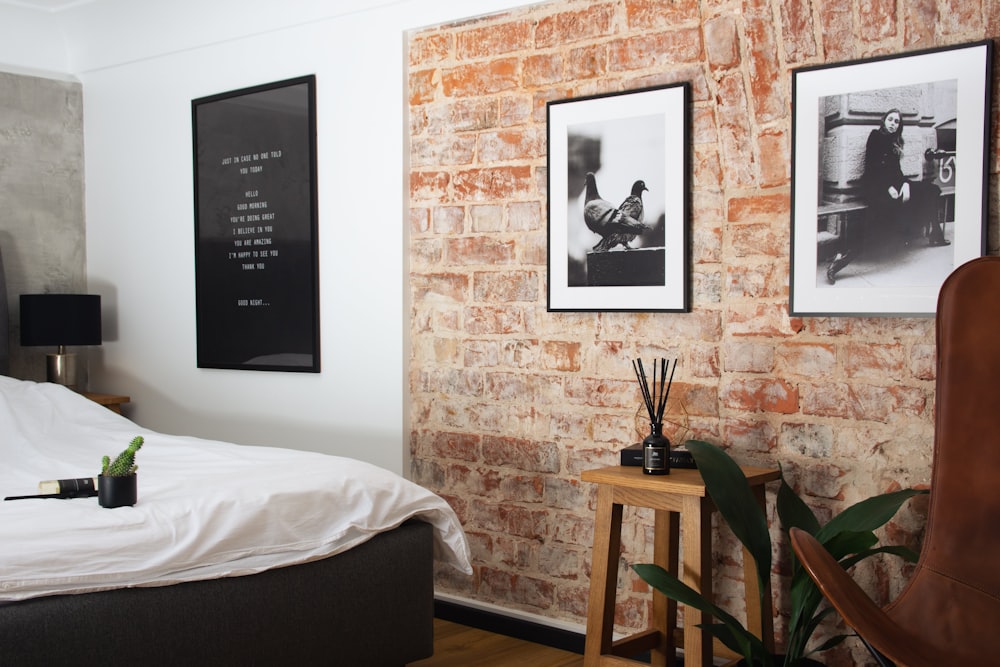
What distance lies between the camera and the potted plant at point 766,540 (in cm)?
249

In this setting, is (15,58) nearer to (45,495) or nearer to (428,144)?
(428,144)

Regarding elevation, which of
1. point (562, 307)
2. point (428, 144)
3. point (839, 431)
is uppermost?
point (428, 144)

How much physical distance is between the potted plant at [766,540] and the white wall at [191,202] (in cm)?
155

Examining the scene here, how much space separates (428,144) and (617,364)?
1.15 metres

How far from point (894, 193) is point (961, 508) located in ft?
3.05

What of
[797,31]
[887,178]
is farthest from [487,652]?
[797,31]

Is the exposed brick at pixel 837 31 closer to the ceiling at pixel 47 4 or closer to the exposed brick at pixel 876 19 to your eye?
the exposed brick at pixel 876 19

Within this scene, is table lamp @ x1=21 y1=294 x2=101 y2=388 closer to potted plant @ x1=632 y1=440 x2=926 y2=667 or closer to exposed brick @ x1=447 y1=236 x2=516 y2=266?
exposed brick @ x1=447 y1=236 x2=516 y2=266

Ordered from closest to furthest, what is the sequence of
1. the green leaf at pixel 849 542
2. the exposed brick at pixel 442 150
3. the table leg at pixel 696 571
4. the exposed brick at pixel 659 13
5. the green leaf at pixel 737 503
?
the green leaf at pixel 849 542 < the green leaf at pixel 737 503 < the table leg at pixel 696 571 < the exposed brick at pixel 659 13 < the exposed brick at pixel 442 150

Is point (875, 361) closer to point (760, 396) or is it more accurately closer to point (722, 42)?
point (760, 396)

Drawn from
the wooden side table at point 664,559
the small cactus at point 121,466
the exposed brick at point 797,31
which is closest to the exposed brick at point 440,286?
the wooden side table at point 664,559

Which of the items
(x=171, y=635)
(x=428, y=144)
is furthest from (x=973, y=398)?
(x=428, y=144)

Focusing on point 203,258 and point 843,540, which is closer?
point 843,540

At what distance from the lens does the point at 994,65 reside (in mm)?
2607
